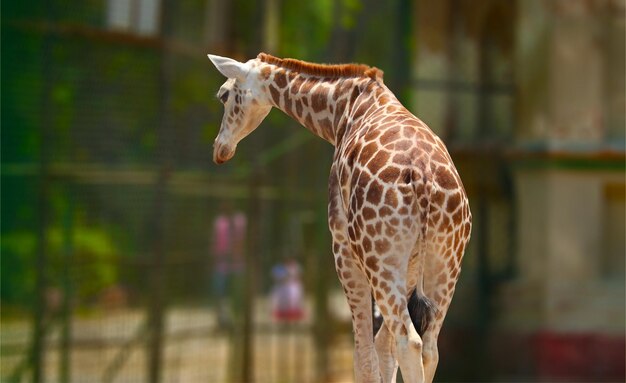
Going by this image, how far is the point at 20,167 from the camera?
7.48 m

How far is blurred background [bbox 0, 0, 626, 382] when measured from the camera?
7594 millimetres

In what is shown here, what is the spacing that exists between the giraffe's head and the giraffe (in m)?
0.07

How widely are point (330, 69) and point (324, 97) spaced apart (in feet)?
0.36

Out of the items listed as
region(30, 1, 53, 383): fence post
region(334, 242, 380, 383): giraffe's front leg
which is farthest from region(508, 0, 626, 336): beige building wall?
region(334, 242, 380, 383): giraffe's front leg

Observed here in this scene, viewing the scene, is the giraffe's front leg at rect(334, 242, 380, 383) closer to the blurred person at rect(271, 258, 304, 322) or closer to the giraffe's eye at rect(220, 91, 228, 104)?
the giraffe's eye at rect(220, 91, 228, 104)

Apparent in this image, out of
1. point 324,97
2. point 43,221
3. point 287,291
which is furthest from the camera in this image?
point 287,291

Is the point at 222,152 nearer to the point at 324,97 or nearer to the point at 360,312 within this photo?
the point at 324,97

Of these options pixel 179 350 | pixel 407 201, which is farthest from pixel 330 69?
pixel 179 350

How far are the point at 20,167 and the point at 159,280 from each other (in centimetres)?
117

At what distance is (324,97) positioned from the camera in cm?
401

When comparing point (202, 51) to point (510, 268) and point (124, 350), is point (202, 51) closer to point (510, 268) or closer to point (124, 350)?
point (124, 350)

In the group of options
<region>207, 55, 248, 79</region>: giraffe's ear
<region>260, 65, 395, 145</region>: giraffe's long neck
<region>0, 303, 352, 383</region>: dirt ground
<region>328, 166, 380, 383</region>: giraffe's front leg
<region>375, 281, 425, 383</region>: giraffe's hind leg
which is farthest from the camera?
<region>0, 303, 352, 383</region>: dirt ground

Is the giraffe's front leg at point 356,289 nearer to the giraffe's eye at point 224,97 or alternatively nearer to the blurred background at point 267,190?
the giraffe's eye at point 224,97

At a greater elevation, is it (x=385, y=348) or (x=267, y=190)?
(x=267, y=190)
